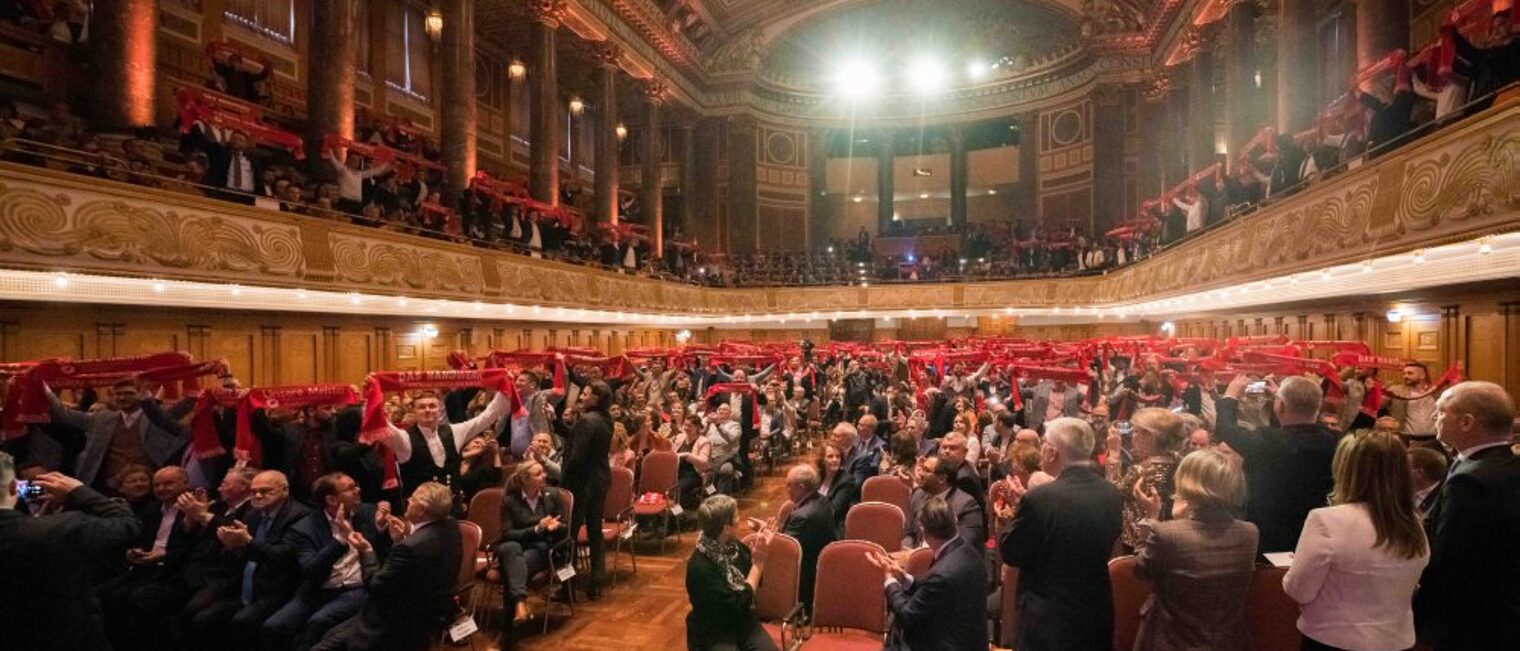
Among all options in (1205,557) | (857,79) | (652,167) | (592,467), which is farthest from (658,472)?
(857,79)

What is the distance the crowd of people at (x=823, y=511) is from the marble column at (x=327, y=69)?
7.12 m

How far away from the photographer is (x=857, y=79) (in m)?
29.3

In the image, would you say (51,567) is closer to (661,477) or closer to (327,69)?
(661,477)

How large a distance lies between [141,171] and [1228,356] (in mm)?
11509

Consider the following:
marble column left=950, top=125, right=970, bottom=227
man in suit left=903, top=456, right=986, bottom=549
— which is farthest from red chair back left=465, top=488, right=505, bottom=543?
marble column left=950, top=125, right=970, bottom=227

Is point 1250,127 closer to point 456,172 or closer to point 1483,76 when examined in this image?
point 1483,76

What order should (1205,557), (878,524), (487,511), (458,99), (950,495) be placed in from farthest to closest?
(458,99) < (487,511) < (878,524) < (950,495) < (1205,557)

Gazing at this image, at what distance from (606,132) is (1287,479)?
19.5m

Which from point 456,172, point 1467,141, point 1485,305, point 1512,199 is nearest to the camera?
point 1512,199

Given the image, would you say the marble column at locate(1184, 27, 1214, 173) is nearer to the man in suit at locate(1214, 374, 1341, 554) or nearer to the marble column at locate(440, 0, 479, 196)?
the marble column at locate(440, 0, 479, 196)

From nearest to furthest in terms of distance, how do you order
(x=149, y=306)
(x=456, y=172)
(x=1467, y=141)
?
1. (x=1467, y=141)
2. (x=149, y=306)
3. (x=456, y=172)

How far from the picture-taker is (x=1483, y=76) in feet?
20.9

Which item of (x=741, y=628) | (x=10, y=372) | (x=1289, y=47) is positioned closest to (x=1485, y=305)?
(x=1289, y=47)

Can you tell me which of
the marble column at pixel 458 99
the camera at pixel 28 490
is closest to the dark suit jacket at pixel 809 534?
the camera at pixel 28 490
